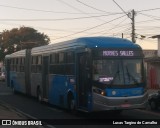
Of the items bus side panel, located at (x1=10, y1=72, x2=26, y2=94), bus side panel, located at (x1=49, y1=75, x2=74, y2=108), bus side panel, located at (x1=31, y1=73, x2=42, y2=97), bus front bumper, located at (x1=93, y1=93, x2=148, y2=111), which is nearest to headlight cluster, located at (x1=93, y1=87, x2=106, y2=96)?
bus front bumper, located at (x1=93, y1=93, x2=148, y2=111)

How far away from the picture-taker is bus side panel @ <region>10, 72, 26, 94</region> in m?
29.9

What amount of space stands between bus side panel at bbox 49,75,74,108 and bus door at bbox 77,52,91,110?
94 centimetres

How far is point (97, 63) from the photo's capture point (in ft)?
54.5

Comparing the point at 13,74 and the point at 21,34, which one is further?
the point at 21,34

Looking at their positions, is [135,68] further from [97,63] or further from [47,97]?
[47,97]

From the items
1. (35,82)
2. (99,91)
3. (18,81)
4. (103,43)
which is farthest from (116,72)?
(18,81)

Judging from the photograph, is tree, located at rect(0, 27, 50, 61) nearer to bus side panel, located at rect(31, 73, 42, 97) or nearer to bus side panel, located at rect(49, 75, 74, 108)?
bus side panel, located at rect(31, 73, 42, 97)

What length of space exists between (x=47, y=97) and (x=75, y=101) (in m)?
5.30

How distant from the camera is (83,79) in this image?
17.5 meters

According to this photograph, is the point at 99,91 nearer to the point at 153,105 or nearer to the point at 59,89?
the point at 59,89

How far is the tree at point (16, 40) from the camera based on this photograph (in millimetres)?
100312

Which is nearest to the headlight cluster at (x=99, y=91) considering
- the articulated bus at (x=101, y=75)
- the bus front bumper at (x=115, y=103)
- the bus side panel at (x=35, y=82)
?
the articulated bus at (x=101, y=75)

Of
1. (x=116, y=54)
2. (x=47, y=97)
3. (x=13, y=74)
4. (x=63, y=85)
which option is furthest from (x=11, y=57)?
(x=116, y=54)

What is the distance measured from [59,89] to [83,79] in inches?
137
